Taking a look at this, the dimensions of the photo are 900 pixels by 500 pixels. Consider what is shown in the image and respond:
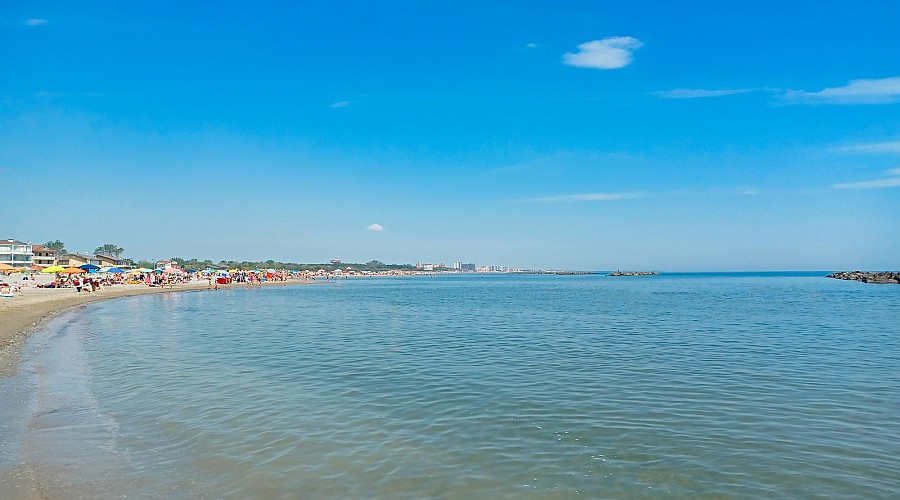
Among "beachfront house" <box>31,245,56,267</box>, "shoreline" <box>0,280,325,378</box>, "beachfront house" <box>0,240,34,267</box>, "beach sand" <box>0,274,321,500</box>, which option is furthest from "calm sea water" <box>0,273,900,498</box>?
"beachfront house" <box>31,245,56,267</box>

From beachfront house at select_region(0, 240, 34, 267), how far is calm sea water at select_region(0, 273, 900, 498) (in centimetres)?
Result: 10159

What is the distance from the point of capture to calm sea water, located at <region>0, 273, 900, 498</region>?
24.4 feet

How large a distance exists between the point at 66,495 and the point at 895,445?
12.3 meters

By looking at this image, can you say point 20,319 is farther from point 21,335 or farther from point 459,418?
point 459,418

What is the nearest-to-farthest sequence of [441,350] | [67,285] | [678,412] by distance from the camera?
1. [678,412]
2. [441,350]
3. [67,285]

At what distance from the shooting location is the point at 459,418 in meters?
10.6

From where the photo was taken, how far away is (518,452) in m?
8.61

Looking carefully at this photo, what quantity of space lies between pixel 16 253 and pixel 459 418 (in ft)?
397

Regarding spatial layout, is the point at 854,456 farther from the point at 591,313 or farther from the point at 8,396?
the point at 591,313

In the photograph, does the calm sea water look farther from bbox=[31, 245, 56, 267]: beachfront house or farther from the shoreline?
bbox=[31, 245, 56, 267]: beachfront house

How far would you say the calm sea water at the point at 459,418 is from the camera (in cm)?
744

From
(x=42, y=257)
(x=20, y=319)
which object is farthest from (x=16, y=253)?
(x=20, y=319)

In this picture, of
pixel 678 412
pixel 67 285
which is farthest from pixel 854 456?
pixel 67 285

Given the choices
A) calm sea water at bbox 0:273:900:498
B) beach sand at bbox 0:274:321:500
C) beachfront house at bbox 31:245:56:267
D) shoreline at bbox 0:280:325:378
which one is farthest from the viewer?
beachfront house at bbox 31:245:56:267
